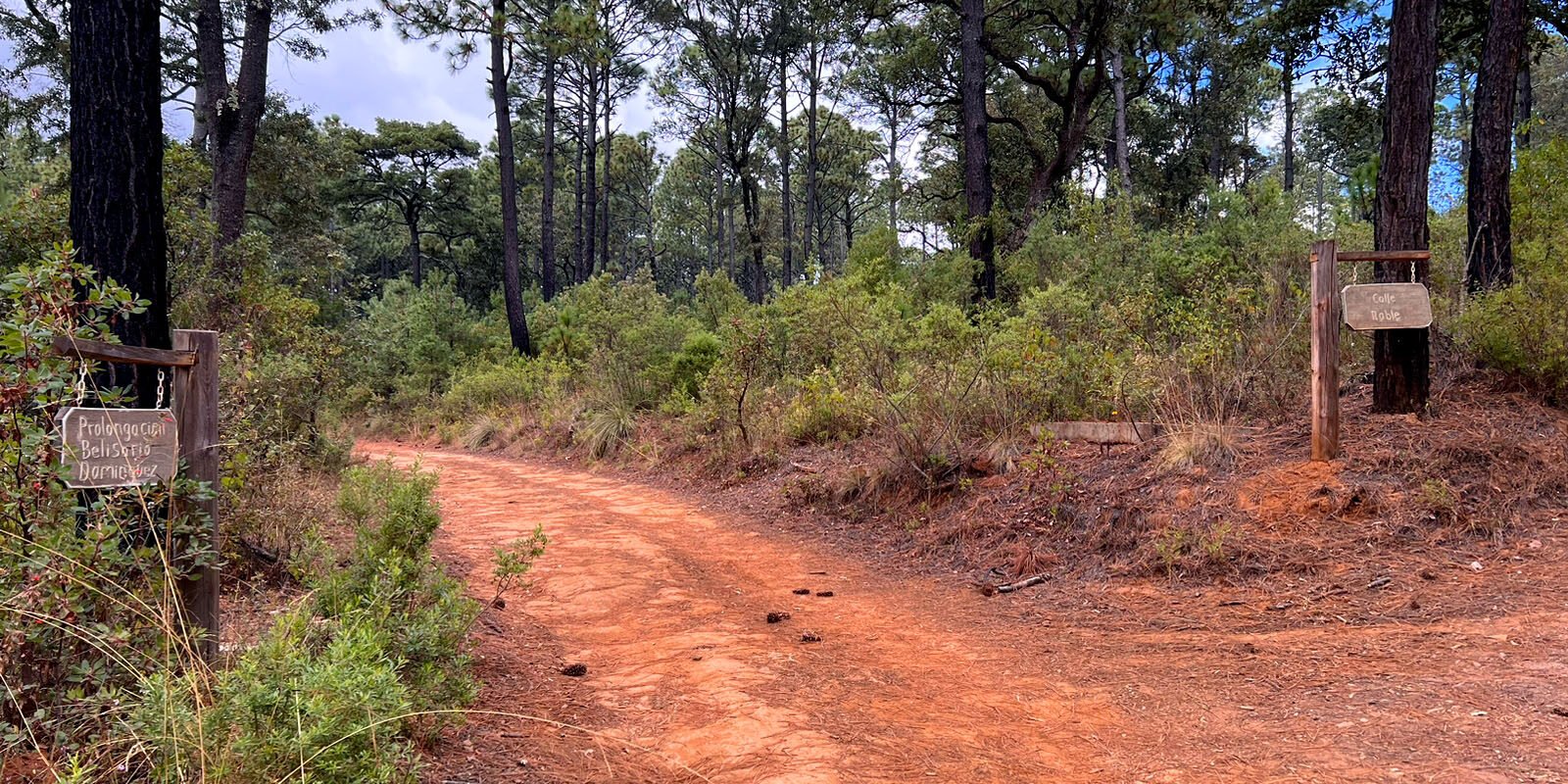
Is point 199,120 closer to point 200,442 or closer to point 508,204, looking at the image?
point 508,204

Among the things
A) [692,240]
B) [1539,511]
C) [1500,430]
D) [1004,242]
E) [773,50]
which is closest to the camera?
[1539,511]

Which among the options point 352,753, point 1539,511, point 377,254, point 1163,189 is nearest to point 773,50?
point 1163,189

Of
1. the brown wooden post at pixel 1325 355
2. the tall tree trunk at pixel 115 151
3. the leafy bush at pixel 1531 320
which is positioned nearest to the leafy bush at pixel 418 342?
the tall tree trunk at pixel 115 151

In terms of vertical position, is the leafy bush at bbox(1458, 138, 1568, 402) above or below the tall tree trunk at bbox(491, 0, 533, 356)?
below

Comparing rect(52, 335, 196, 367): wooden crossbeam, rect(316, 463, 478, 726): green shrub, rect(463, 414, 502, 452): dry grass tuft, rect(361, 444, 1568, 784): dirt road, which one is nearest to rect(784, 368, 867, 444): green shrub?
rect(361, 444, 1568, 784): dirt road

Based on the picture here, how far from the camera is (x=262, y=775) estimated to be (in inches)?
84.9

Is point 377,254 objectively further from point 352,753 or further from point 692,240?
point 352,753

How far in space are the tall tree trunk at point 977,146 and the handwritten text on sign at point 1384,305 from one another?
7549 mm

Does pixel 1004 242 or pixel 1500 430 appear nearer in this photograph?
pixel 1500 430

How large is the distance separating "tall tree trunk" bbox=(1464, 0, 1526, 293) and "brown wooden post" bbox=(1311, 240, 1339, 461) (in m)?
2.80

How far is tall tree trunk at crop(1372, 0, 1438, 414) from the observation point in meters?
5.98

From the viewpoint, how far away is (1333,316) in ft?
18.0

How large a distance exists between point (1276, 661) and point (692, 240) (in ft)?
188

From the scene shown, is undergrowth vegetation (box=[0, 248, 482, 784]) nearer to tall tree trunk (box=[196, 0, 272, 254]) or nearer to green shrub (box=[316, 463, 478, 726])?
green shrub (box=[316, 463, 478, 726])
